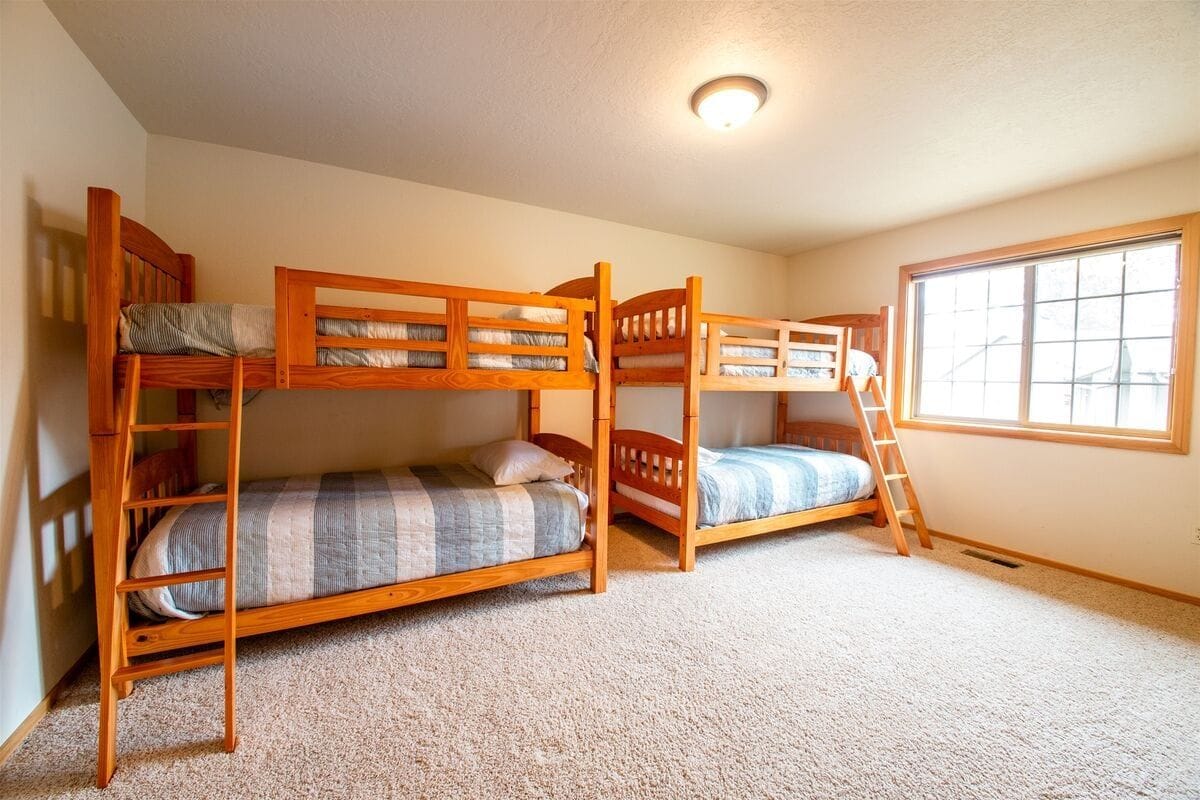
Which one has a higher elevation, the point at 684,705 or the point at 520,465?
the point at 520,465

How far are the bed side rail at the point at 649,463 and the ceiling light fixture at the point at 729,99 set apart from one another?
1.71 metres

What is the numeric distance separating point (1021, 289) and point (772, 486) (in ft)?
7.40

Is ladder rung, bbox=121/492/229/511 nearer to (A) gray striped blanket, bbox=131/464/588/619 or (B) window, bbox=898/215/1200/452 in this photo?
(A) gray striped blanket, bbox=131/464/588/619

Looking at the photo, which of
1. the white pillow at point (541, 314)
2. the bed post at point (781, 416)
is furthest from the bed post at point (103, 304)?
the bed post at point (781, 416)

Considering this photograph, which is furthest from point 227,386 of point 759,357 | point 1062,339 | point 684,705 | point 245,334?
point 1062,339

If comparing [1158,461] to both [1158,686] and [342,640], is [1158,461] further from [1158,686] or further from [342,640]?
[342,640]

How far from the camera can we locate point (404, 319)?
1.87 m

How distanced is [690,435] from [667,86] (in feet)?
5.68

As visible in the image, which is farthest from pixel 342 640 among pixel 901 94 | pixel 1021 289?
→ pixel 1021 289

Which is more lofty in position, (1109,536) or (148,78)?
(148,78)

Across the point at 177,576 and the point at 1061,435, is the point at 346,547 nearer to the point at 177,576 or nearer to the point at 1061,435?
the point at 177,576

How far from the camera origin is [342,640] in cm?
189

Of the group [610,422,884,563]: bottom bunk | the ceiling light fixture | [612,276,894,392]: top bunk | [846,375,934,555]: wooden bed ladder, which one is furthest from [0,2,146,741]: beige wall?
[846,375,934,555]: wooden bed ladder

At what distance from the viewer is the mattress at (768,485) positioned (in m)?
2.75
